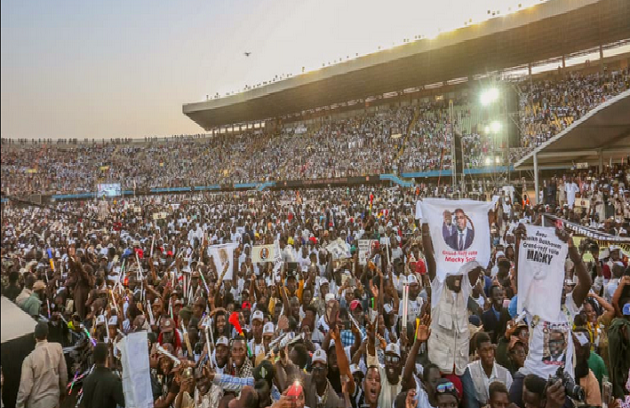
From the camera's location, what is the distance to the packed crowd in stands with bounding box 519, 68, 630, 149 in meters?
21.2

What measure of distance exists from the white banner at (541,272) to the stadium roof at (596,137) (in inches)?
390

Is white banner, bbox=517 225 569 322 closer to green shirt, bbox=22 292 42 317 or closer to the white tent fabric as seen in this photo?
the white tent fabric

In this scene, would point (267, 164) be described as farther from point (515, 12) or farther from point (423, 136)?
point (515, 12)

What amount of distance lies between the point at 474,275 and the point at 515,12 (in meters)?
22.0

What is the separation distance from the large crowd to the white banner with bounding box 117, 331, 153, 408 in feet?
47.4

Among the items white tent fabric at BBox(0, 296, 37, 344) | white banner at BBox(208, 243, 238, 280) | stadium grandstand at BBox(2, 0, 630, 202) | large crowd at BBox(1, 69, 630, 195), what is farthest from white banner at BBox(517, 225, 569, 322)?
large crowd at BBox(1, 69, 630, 195)

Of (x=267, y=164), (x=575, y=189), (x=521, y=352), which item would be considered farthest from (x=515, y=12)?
(x=521, y=352)

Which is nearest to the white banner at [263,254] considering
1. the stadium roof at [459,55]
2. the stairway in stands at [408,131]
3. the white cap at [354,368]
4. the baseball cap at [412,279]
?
the baseball cap at [412,279]

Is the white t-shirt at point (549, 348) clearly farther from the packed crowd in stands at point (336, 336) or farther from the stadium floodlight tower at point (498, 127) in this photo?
the stadium floodlight tower at point (498, 127)

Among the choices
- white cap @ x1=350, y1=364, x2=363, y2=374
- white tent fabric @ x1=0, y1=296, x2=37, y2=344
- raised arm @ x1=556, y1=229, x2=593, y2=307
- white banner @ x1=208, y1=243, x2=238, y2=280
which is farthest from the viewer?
white banner @ x1=208, y1=243, x2=238, y2=280

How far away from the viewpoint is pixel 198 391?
3.71m

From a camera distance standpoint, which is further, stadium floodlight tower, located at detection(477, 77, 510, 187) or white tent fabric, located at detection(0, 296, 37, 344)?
stadium floodlight tower, located at detection(477, 77, 510, 187)

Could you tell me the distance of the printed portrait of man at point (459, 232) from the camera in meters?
4.47

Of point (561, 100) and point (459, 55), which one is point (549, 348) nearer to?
point (561, 100)
